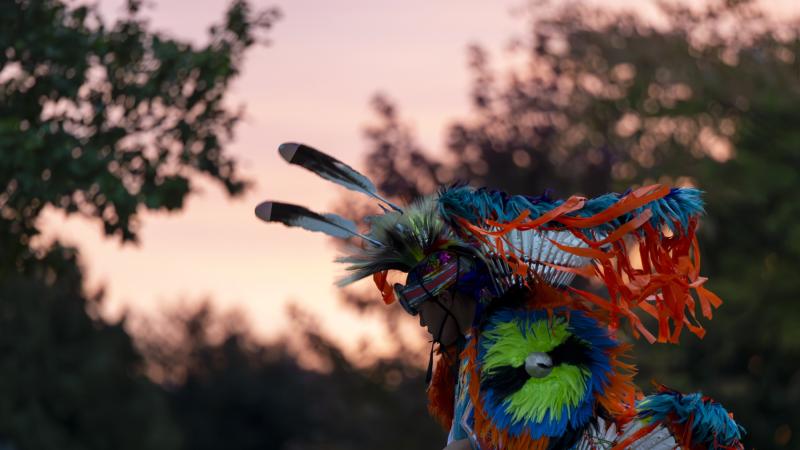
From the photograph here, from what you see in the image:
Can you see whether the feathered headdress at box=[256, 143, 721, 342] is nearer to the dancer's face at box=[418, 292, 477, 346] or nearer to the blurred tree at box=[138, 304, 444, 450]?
the dancer's face at box=[418, 292, 477, 346]

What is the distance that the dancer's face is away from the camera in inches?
210

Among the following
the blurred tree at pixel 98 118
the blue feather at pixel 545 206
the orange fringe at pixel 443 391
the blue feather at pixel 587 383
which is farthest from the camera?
the blurred tree at pixel 98 118

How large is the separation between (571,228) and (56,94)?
6032mm

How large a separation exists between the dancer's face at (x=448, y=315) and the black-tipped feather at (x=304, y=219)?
405 millimetres

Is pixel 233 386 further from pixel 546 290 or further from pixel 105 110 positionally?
pixel 546 290

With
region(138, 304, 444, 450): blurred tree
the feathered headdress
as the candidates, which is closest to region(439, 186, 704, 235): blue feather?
the feathered headdress

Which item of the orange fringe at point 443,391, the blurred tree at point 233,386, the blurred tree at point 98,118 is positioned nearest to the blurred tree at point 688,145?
the blurred tree at point 233,386

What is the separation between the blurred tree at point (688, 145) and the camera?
73.3 ft

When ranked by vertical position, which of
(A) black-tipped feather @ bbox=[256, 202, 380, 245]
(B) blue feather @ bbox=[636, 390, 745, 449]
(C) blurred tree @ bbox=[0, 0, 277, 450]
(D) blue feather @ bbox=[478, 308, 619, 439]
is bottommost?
(B) blue feather @ bbox=[636, 390, 745, 449]

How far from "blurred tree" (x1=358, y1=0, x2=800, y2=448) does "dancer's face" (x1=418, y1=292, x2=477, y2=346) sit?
55.1 ft

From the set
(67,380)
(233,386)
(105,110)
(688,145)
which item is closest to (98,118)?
(105,110)

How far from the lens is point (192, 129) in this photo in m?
10.4

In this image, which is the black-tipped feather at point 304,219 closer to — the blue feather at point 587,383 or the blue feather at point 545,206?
the blue feather at point 545,206

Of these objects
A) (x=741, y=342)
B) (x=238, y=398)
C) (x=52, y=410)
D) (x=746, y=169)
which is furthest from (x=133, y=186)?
(x=238, y=398)
